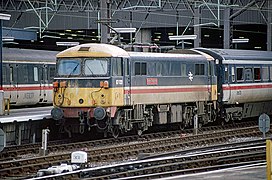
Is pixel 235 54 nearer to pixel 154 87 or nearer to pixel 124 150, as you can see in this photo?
A: pixel 154 87

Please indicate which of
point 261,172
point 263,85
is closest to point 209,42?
point 263,85

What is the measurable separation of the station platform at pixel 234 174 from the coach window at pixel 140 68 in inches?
389

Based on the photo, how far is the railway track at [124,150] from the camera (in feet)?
63.7

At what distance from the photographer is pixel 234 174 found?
17.3m

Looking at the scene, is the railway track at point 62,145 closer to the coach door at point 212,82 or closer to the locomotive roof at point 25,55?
the coach door at point 212,82

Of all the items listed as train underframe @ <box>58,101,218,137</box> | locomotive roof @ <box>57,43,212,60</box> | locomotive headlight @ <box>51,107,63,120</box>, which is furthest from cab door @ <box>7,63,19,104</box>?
locomotive headlight @ <box>51,107,63,120</box>

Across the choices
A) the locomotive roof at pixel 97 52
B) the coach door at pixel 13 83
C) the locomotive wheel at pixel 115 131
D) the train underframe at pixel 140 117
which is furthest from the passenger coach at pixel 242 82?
the coach door at pixel 13 83

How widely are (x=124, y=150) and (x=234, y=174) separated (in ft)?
23.7

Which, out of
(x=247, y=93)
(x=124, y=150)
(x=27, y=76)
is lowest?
(x=124, y=150)

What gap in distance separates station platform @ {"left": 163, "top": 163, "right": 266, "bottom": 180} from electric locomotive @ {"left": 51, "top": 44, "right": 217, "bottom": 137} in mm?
8411

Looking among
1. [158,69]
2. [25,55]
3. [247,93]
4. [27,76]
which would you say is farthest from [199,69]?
[25,55]

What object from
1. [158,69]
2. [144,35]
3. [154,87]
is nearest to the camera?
[154,87]

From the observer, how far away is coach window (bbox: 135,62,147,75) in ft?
90.6

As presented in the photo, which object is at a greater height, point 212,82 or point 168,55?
point 168,55
